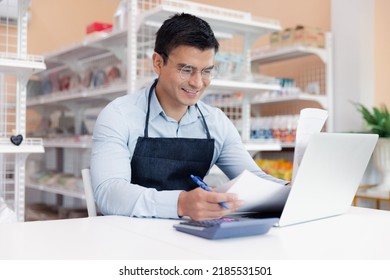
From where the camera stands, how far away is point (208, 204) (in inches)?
46.1

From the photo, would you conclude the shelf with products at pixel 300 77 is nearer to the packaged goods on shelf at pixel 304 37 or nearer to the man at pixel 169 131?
the packaged goods on shelf at pixel 304 37

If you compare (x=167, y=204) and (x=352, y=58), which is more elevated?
(x=352, y=58)

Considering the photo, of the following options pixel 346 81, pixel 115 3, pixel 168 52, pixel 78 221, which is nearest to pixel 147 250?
pixel 78 221

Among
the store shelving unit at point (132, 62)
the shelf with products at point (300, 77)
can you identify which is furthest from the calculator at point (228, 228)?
the shelf with products at point (300, 77)

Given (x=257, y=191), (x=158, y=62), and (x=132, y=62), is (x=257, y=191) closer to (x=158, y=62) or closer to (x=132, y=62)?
(x=158, y=62)

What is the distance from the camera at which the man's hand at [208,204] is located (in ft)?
3.74

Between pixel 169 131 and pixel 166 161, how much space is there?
0.44ft

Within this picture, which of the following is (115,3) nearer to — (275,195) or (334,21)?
(334,21)

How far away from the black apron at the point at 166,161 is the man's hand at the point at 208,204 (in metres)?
0.49

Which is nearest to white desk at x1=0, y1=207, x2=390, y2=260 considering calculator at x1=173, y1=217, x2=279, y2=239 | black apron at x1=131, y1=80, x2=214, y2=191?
calculator at x1=173, y1=217, x2=279, y2=239

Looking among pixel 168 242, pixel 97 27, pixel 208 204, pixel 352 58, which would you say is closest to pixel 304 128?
pixel 208 204

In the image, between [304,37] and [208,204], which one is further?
[304,37]

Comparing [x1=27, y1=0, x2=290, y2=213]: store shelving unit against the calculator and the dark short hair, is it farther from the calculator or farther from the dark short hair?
the calculator

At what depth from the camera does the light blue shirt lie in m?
1.40
